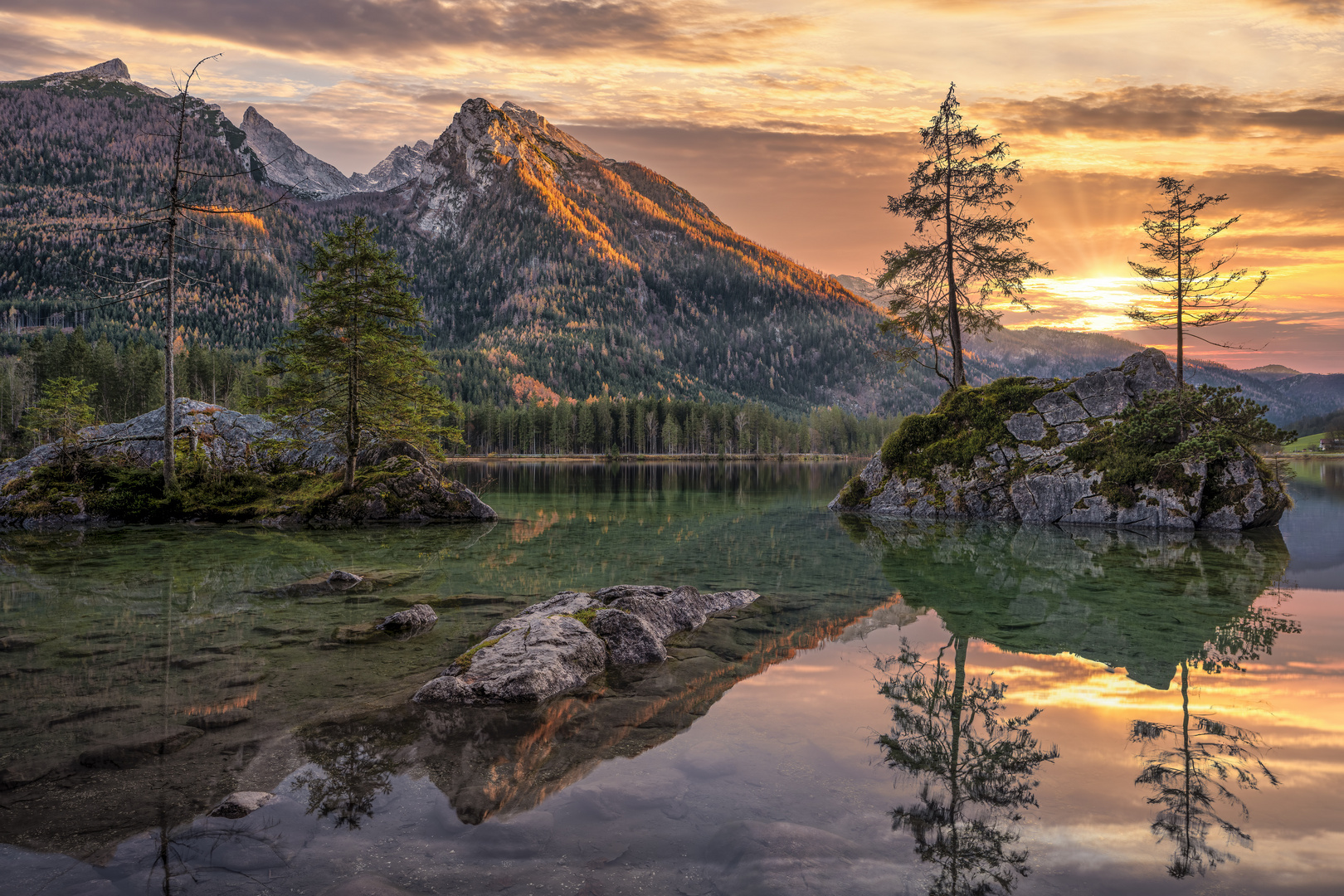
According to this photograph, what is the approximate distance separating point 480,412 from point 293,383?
141m

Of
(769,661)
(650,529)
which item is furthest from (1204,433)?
(769,661)

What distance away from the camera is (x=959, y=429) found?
1329 inches

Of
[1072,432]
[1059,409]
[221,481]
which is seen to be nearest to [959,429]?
[1059,409]

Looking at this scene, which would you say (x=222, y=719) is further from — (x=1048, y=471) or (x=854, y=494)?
(x=854, y=494)

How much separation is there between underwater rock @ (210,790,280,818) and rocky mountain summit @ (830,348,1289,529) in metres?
30.0

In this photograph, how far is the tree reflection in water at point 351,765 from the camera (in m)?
5.79

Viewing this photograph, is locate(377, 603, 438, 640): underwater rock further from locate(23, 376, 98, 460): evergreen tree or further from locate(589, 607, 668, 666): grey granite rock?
locate(23, 376, 98, 460): evergreen tree

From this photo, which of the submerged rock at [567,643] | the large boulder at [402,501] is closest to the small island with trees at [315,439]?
the large boulder at [402,501]

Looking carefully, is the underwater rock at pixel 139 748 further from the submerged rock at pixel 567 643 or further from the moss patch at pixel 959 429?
the moss patch at pixel 959 429

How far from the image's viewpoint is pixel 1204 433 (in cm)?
2698

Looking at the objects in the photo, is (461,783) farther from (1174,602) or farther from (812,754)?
(1174,602)

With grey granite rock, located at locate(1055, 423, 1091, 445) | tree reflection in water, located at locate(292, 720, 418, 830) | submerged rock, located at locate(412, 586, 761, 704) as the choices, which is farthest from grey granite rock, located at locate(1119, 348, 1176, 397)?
tree reflection in water, located at locate(292, 720, 418, 830)

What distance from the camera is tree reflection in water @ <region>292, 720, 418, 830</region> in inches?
228

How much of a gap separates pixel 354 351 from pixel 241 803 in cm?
→ 2522
